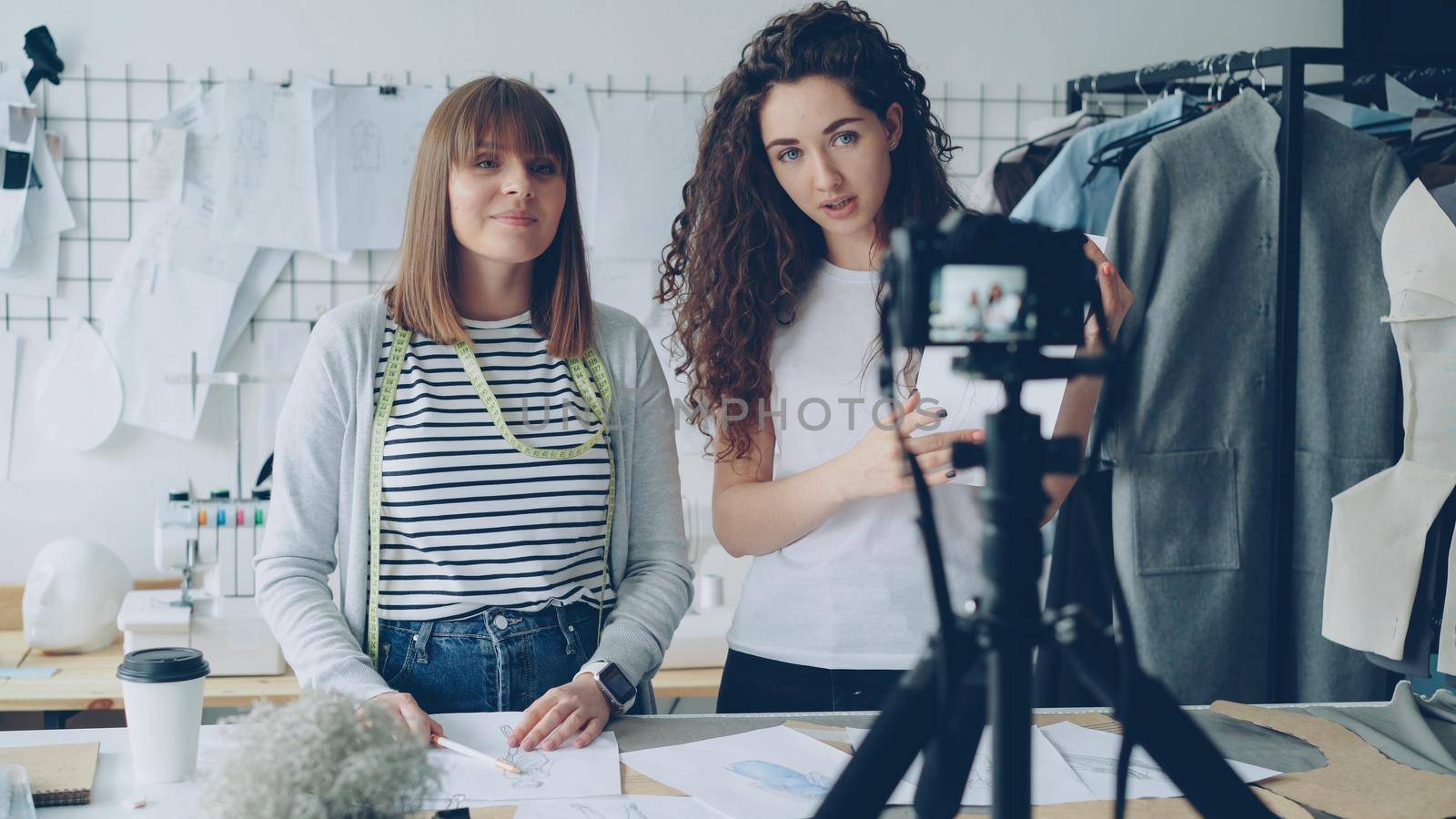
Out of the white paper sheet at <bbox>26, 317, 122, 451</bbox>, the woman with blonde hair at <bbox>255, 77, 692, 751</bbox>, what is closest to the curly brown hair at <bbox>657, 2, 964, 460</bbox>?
the woman with blonde hair at <bbox>255, 77, 692, 751</bbox>

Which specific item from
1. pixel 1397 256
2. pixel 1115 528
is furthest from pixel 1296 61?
pixel 1115 528

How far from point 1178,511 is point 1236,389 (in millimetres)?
205

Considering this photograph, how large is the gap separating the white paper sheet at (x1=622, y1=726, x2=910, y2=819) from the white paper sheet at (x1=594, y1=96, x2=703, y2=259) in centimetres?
136

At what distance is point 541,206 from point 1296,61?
116 centimetres

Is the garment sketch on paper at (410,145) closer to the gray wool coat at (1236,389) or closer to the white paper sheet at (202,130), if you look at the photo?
the white paper sheet at (202,130)

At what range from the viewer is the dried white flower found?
2.17ft

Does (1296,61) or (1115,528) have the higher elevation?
(1296,61)

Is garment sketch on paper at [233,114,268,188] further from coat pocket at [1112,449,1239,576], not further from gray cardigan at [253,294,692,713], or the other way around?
coat pocket at [1112,449,1239,576]

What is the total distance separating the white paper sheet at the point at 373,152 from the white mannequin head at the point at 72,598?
70 cm

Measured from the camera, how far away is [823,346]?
1309 mm

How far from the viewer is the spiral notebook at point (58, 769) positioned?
3.01 ft

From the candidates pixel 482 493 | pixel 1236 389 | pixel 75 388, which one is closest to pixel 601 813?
pixel 482 493

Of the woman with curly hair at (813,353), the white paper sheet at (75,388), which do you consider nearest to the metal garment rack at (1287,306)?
the woman with curly hair at (813,353)

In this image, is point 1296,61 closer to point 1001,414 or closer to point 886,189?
point 886,189
